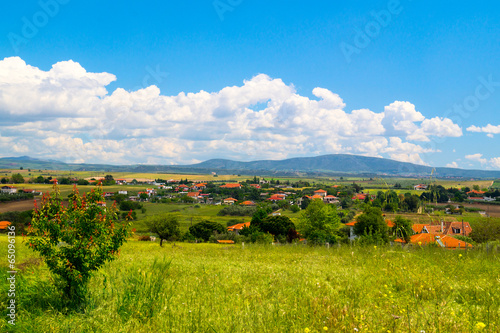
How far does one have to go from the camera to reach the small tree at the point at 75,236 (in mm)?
6051

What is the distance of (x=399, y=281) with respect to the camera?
22.6 ft

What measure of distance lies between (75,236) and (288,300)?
4391 mm

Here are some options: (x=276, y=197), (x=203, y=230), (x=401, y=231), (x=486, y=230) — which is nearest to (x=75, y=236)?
(x=401, y=231)

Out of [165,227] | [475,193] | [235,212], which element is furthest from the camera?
[475,193]

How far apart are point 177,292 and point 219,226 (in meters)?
58.9

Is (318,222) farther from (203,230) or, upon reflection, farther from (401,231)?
(401,231)

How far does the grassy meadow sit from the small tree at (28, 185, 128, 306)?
0.59m

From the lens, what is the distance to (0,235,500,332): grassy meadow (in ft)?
15.3

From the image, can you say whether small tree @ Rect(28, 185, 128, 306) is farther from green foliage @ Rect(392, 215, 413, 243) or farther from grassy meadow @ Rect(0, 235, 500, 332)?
green foliage @ Rect(392, 215, 413, 243)

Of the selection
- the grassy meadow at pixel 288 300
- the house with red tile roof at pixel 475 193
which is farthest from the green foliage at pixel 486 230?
the house with red tile roof at pixel 475 193

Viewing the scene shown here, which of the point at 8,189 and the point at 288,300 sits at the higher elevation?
the point at 288,300

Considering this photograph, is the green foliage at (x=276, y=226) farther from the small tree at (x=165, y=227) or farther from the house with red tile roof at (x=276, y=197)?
the house with red tile roof at (x=276, y=197)

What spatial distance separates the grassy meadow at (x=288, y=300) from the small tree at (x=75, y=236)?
0.59 metres

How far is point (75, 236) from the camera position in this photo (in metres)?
6.32
